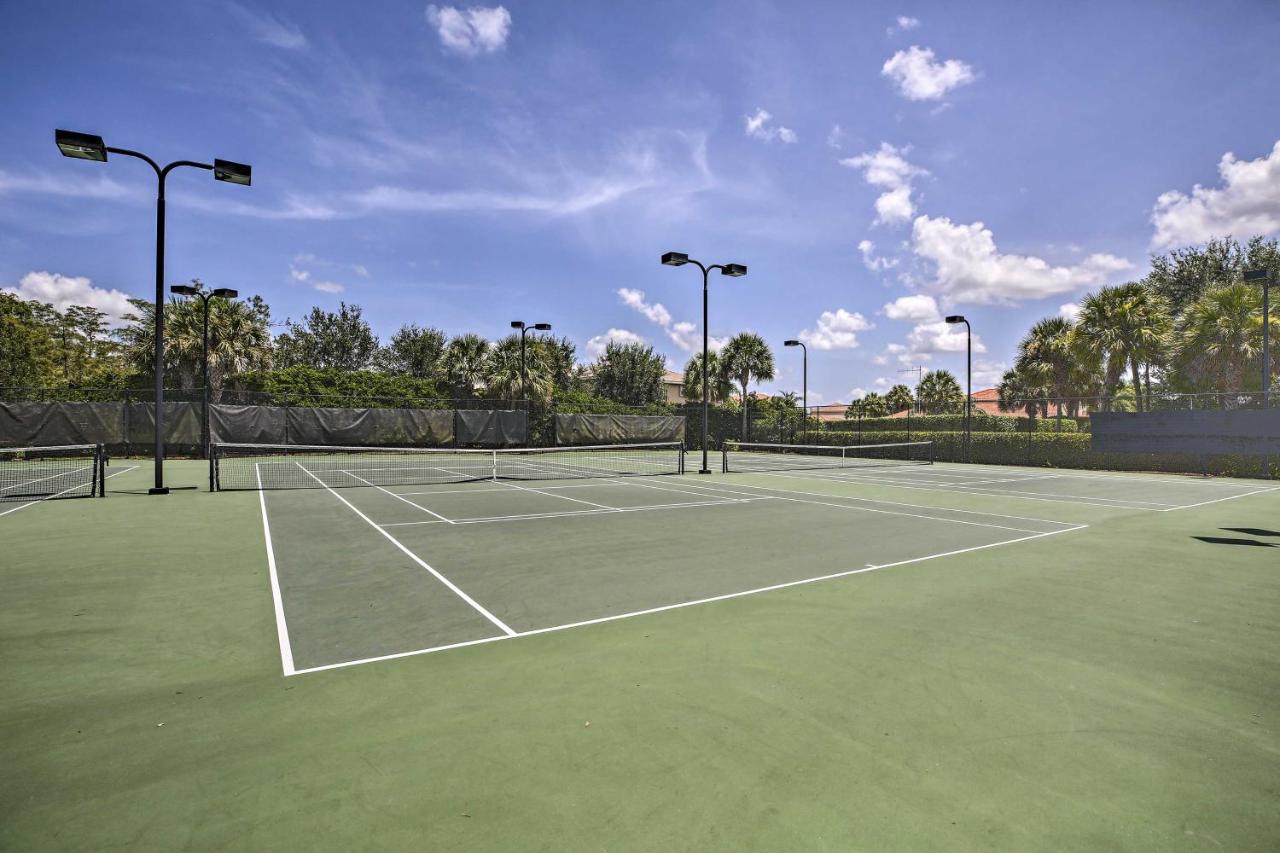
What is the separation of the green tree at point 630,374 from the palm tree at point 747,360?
55.1 ft

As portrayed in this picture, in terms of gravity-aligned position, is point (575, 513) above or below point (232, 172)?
below

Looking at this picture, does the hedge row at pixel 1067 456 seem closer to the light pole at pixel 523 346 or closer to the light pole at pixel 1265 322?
the light pole at pixel 1265 322

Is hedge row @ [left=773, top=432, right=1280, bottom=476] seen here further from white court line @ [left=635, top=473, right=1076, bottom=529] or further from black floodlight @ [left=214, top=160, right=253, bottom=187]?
black floodlight @ [left=214, top=160, right=253, bottom=187]

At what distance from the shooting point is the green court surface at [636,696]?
2607mm

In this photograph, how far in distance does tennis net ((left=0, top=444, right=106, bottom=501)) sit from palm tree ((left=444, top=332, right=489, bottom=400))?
63.9 ft

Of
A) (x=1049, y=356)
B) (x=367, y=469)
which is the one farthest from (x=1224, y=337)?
(x=367, y=469)

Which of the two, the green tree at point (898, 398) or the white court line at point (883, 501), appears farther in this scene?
the green tree at point (898, 398)

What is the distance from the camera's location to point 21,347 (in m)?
34.3

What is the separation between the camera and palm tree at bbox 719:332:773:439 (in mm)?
50281

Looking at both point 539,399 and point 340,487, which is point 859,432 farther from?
point 340,487

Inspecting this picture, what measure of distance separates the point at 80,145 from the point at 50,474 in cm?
1268

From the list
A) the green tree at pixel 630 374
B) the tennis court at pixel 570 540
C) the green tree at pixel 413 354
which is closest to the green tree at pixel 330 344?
the green tree at pixel 413 354

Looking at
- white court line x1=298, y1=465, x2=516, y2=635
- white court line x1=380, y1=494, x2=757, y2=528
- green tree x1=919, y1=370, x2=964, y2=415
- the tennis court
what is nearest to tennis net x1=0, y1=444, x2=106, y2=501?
the tennis court

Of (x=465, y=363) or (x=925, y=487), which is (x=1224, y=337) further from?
(x=465, y=363)
